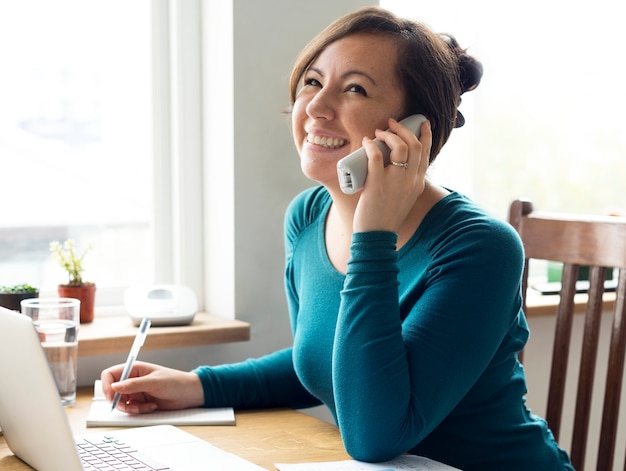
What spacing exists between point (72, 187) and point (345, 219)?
0.72 meters

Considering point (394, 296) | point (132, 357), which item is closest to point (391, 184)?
point (394, 296)

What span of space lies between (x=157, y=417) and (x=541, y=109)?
1.57 metres

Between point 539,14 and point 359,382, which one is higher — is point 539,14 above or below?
above

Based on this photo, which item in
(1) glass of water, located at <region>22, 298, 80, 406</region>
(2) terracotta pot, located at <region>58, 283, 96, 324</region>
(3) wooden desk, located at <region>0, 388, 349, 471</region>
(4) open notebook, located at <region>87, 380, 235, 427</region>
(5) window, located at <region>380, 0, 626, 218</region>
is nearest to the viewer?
(3) wooden desk, located at <region>0, 388, 349, 471</region>

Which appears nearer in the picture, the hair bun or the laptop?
the laptop

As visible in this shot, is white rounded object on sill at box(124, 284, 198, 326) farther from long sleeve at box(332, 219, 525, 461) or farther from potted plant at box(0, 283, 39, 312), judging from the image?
long sleeve at box(332, 219, 525, 461)

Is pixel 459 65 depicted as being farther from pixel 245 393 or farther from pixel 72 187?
pixel 72 187

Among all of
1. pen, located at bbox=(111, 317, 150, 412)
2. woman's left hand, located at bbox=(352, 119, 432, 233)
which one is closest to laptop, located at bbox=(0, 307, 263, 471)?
pen, located at bbox=(111, 317, 150, 412)

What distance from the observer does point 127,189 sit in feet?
6.31

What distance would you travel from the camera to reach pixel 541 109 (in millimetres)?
2492

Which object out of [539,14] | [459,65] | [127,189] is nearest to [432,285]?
[459,65]

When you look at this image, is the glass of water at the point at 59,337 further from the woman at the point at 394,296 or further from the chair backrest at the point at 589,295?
the chair backrest at the point at 589,295

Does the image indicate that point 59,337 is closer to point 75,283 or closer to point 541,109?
point 75,283

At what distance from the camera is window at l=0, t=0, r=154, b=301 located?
1794mm
